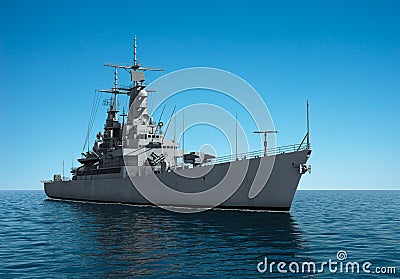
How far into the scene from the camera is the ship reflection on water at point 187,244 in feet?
41.2

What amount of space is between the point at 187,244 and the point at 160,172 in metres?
19.9

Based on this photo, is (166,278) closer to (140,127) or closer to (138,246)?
(138,246)

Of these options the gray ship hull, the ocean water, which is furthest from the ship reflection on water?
A: the gray ship hull

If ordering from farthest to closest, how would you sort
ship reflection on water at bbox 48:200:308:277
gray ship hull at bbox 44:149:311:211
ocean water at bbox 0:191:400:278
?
gray ship hull at bbox 44:149:311:211
ship reflection on water at bbox 48:200:308:277
ocean water at bbox 0:191:400:278

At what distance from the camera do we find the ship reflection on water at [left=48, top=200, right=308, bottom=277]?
12547 millimetres

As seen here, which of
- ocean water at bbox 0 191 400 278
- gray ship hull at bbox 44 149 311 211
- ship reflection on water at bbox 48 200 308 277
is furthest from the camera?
gray ship hull at bbox 44 149 311 211

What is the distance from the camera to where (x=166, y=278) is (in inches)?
444

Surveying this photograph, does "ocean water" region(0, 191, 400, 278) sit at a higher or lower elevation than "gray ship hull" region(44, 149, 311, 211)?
lower

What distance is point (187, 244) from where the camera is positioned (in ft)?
53.7

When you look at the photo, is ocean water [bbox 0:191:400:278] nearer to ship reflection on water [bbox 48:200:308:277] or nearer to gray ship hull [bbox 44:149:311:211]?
ship reflection on water [bbox 48:200:308:277]

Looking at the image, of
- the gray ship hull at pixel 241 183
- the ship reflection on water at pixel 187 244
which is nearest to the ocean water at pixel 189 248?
the ship reflection on water at pixel 187 244

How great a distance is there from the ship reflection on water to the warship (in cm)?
294

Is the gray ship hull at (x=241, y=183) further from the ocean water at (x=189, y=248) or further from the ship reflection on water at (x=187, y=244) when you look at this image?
the ocean water at (x=189, y=248)

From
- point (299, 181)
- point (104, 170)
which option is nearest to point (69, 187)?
point (104, 170)
